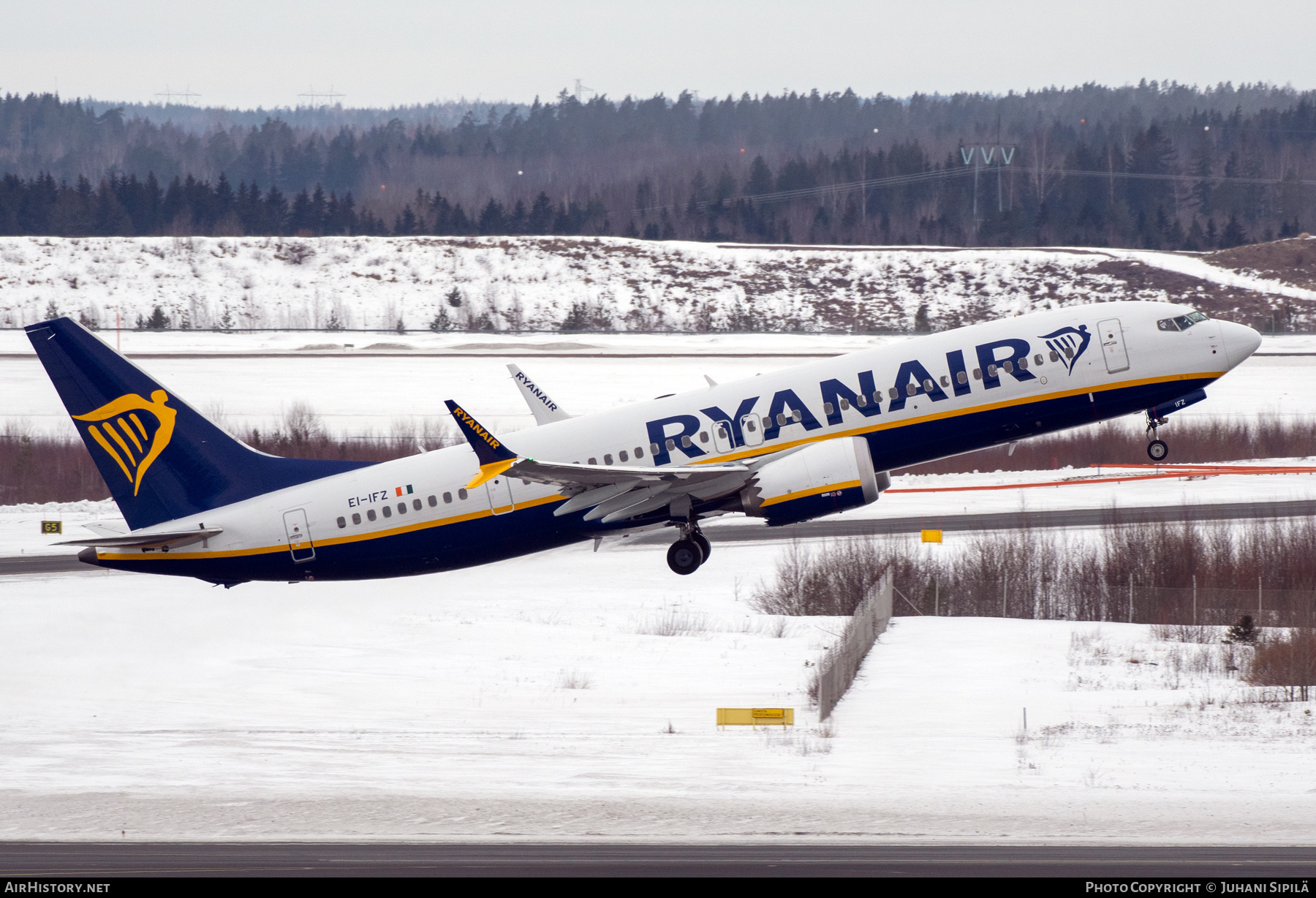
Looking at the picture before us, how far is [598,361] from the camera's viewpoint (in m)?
111

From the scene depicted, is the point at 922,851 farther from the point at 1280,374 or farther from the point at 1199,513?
the point at 1280,374

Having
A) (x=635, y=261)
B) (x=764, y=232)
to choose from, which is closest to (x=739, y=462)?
(x=635, y=261)

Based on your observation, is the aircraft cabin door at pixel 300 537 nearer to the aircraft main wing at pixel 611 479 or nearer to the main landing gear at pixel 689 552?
the aircraft main wing at pixel 611 479

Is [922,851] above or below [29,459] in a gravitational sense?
below

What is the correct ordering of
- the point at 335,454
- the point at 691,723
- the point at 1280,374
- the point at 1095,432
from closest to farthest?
the point at 691,723 < the point at 335,454 < the point at 1095,432 < the point at 1280,374

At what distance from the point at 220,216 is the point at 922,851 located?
606ft

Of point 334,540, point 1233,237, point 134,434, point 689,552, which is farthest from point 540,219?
point 689,552

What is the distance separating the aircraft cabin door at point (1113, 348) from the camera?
3884cm

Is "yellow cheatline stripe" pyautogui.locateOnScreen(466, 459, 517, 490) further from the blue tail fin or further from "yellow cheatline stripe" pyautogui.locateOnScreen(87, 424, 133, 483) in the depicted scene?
"yellow cheatline stripe" pyautogui.locateOnScreen(87, 424, 133, 483)

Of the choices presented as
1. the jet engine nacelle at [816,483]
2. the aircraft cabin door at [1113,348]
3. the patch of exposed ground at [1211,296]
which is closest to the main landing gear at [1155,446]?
the aircraft cabin door at [1113,348]

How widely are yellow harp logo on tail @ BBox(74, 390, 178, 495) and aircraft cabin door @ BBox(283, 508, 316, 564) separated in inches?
172

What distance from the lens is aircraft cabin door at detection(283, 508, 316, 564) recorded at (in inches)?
1626

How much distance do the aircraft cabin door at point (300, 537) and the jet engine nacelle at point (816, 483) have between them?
Result: 12752 mm

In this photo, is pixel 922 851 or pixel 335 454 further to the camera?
pixel 335 454
